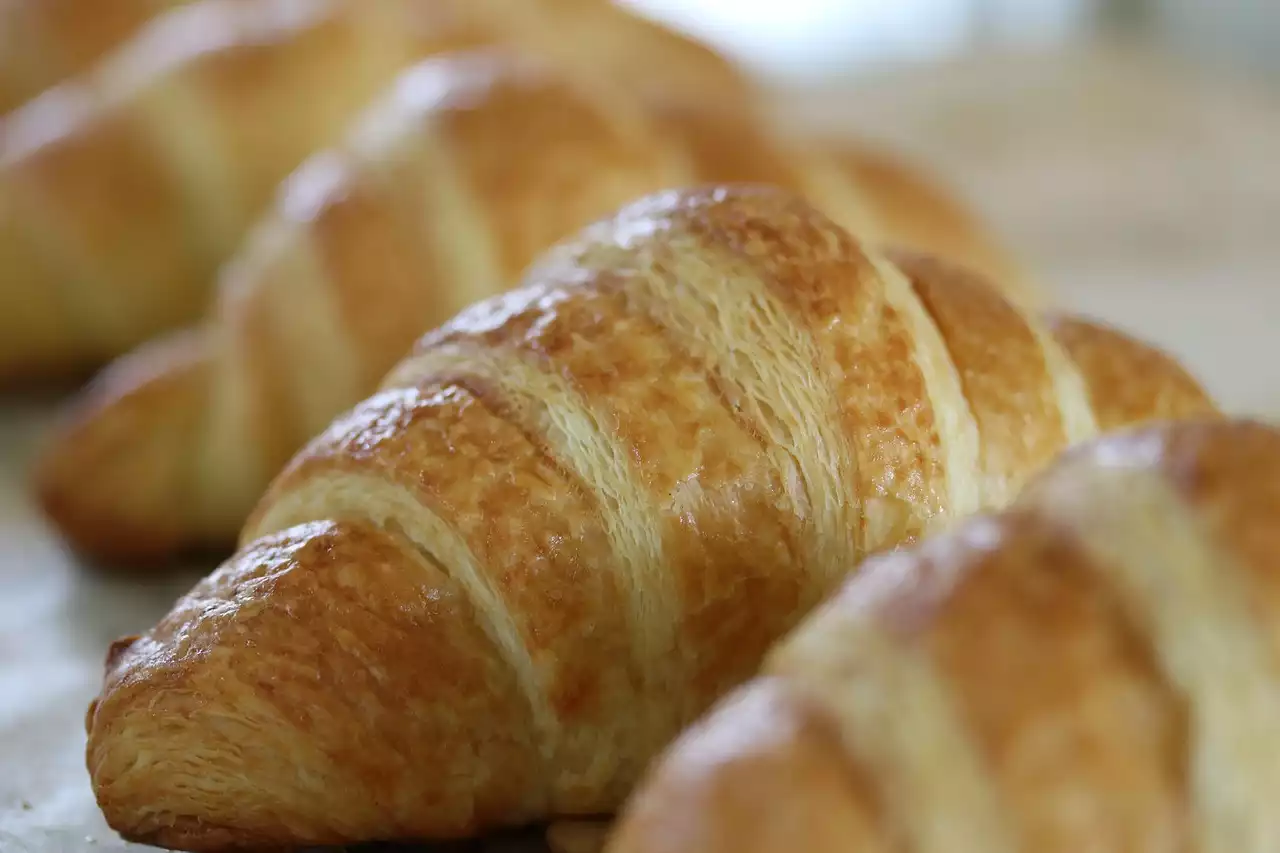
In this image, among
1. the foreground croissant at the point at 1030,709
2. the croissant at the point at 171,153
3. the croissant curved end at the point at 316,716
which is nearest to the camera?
the foreground croissant at the point at 1030,709

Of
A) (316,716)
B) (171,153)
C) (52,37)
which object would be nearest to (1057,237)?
(171,153)

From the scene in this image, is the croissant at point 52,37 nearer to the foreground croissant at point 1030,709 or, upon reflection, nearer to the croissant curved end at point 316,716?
the croissant curved end at point 316,716

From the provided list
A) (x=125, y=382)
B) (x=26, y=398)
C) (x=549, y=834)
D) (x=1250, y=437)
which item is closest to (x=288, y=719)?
(x=549, y=834)

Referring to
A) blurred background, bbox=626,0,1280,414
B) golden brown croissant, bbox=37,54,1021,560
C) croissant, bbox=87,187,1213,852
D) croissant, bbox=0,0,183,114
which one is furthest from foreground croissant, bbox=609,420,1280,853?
croissant, bbox=0,0,183,114

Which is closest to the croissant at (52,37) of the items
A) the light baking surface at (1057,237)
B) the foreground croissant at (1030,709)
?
the light baking surface at (1057,237)

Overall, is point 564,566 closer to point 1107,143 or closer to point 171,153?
point 171,153

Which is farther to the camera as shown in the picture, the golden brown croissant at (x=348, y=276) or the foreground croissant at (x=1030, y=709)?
the golden brown croissant at (x=348, y=276)

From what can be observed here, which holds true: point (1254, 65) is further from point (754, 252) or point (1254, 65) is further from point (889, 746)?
point (889, 746)
